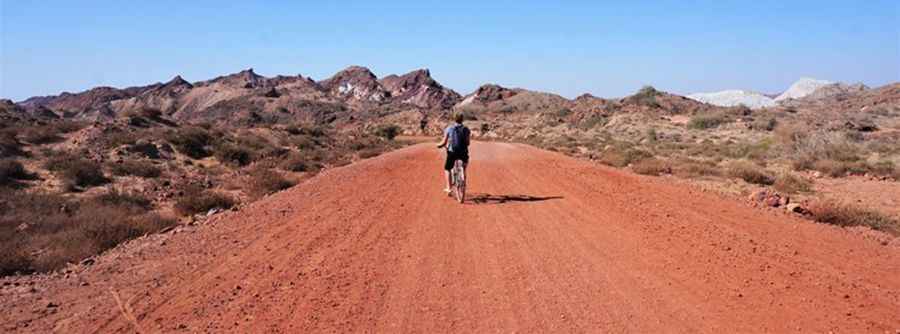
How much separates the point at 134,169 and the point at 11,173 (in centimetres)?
334

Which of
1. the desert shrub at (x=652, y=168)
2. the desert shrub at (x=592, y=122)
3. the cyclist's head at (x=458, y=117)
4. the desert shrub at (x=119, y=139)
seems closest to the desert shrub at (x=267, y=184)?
the cyclist's head at (x=458, y=117)

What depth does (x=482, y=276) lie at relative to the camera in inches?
265

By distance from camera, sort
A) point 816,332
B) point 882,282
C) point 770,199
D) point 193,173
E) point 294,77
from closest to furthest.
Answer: point 816,332 < point 882,282 < point 770,199 < point 193,173 < point 294,77

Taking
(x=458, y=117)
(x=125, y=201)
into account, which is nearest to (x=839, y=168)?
(x=458, y=117)

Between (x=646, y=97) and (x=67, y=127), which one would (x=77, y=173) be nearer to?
(x=67, y=127)

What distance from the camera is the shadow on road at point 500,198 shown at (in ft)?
39.5

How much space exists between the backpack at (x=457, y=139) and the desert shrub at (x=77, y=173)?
462 inches

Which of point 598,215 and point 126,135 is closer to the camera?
point 598,215

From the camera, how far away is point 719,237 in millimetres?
8727

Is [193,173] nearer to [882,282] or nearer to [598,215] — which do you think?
[598,215]

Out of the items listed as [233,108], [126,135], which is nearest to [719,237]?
[126,135]

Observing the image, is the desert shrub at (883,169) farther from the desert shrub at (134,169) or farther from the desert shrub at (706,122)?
the desert shrub at (134,169)

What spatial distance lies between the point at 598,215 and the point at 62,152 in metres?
20.2

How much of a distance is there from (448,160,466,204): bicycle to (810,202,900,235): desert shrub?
21.3 feet
